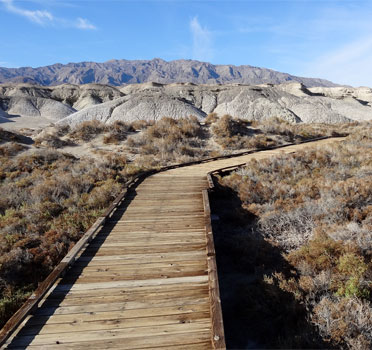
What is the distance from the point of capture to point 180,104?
135 ft

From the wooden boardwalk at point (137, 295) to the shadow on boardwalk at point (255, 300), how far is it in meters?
1.03

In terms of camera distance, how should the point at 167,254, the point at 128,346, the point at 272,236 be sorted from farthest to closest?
the point at 272,236, the point at 167,254, the point at 128,346

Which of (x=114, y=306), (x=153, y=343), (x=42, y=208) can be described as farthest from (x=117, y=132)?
(x=153, y=343)

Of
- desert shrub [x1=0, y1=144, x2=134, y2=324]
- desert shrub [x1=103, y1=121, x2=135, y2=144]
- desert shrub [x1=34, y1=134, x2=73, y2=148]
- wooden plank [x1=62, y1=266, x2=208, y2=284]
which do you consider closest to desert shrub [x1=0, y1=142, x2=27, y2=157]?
desert shrub [x1=0, y1=144, x2=134, y2=324]

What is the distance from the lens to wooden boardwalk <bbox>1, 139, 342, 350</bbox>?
140 inches

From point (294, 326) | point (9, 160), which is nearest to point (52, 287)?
point (294, 326)

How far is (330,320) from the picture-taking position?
4.29m

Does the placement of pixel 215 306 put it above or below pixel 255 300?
above

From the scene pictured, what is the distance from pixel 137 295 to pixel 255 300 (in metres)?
2.40

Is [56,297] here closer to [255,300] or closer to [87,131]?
[255,300]

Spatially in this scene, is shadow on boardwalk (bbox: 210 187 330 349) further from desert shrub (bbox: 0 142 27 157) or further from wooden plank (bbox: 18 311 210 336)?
desert shrub (bbox: 0 142 27 157)

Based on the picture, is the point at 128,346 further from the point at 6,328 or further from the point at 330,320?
the point at 330,320

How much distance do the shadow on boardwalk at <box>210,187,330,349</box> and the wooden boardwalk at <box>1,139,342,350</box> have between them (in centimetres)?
103

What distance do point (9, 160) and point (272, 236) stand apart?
16.5 m
